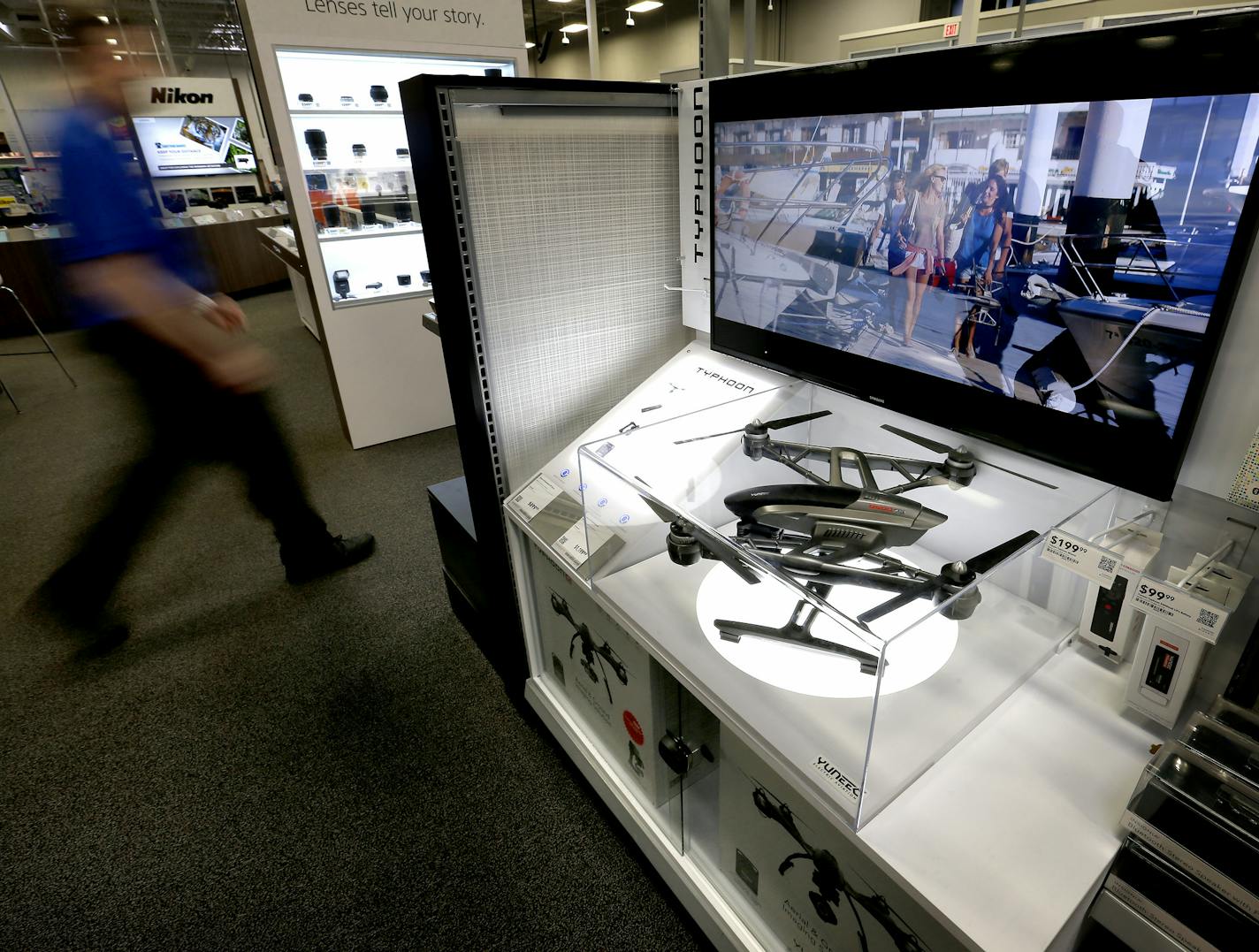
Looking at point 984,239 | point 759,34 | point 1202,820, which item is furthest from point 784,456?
point 759,34

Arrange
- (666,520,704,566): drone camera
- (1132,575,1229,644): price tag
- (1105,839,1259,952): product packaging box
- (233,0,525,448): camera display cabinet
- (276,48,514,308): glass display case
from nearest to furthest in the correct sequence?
1. (1105,839,1259,952): product packaging box
2. (1132,575,1229,644): price tag
3. (666,520,704,566): drone camera
4. (233,0,525,448): camera display cabinet
5. (276,48,514,308): glass display case

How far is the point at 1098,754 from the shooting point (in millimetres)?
874

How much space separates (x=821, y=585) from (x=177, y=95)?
9.62 meters

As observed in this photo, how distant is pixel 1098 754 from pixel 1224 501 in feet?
1.17

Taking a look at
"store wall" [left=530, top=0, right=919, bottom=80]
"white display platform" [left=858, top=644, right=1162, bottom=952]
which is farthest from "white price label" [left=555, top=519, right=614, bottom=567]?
"store wall" [left=530, top=0, right=919, bottom=80]

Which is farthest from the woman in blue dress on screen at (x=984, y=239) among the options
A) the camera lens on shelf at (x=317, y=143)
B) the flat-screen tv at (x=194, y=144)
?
the flat-screen tv at (x=194, y=144)

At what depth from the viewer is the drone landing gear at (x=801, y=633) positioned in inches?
30.2

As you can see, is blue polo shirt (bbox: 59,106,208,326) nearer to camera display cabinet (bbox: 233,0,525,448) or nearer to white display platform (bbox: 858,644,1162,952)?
camera display cabinet (bbox: 233,0,525,448)

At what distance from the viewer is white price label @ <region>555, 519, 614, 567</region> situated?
1.22 metres

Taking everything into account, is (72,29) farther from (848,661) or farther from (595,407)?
(848,661)

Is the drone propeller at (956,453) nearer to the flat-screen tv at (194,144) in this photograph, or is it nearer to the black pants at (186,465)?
the black pants at (186,465)

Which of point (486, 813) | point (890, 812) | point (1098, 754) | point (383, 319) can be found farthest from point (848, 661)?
point (383, 319)

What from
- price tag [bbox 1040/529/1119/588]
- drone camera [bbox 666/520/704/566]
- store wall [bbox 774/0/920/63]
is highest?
store wall [bbox 774/0/920/63]

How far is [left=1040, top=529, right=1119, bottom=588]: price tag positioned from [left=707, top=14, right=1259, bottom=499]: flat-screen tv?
0.10 metres
